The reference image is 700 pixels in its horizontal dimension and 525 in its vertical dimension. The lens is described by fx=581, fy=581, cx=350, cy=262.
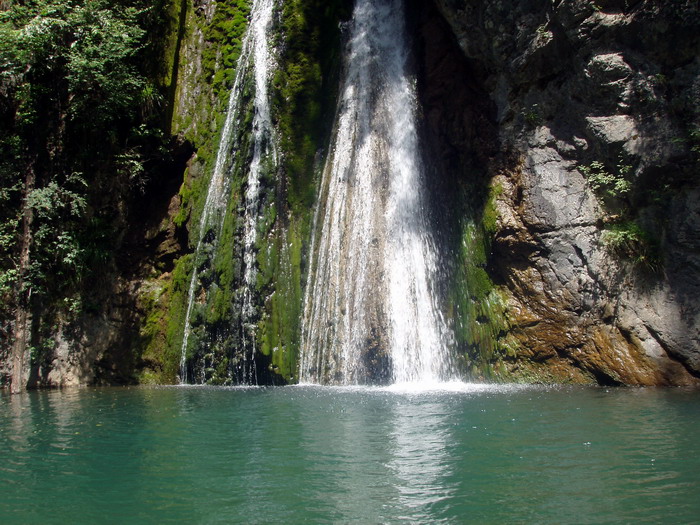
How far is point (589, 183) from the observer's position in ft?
33.7

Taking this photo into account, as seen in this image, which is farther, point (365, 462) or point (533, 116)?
point (533, 116)

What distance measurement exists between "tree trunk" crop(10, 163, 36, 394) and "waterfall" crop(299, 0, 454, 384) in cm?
573

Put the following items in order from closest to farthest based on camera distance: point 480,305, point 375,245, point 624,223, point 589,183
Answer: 1. point 624,223
2. point 589,183
3. point 480,305
4. point 375,245

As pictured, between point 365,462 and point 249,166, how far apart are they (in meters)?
9.39

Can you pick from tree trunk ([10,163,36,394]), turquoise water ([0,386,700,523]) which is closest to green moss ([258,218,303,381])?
turquoise water ([0,386,700,523])

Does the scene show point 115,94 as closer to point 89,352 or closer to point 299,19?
point 299,19

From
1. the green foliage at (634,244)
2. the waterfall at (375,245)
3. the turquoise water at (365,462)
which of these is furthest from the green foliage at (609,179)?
the turquoise water at (365,462)

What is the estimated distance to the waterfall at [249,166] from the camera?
12.2 m

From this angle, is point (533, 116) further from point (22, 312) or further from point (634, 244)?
point (22, 312)

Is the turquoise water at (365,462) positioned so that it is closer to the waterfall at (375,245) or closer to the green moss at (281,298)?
the waterfall at (375,245)

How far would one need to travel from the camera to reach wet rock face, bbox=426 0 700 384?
9367 mm

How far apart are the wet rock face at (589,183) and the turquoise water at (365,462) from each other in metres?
1.80

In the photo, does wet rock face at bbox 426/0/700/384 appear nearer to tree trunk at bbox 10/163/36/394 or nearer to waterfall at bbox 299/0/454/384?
waterfall at bbox 299/0/454/384

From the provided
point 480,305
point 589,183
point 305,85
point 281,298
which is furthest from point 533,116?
point 281,298
